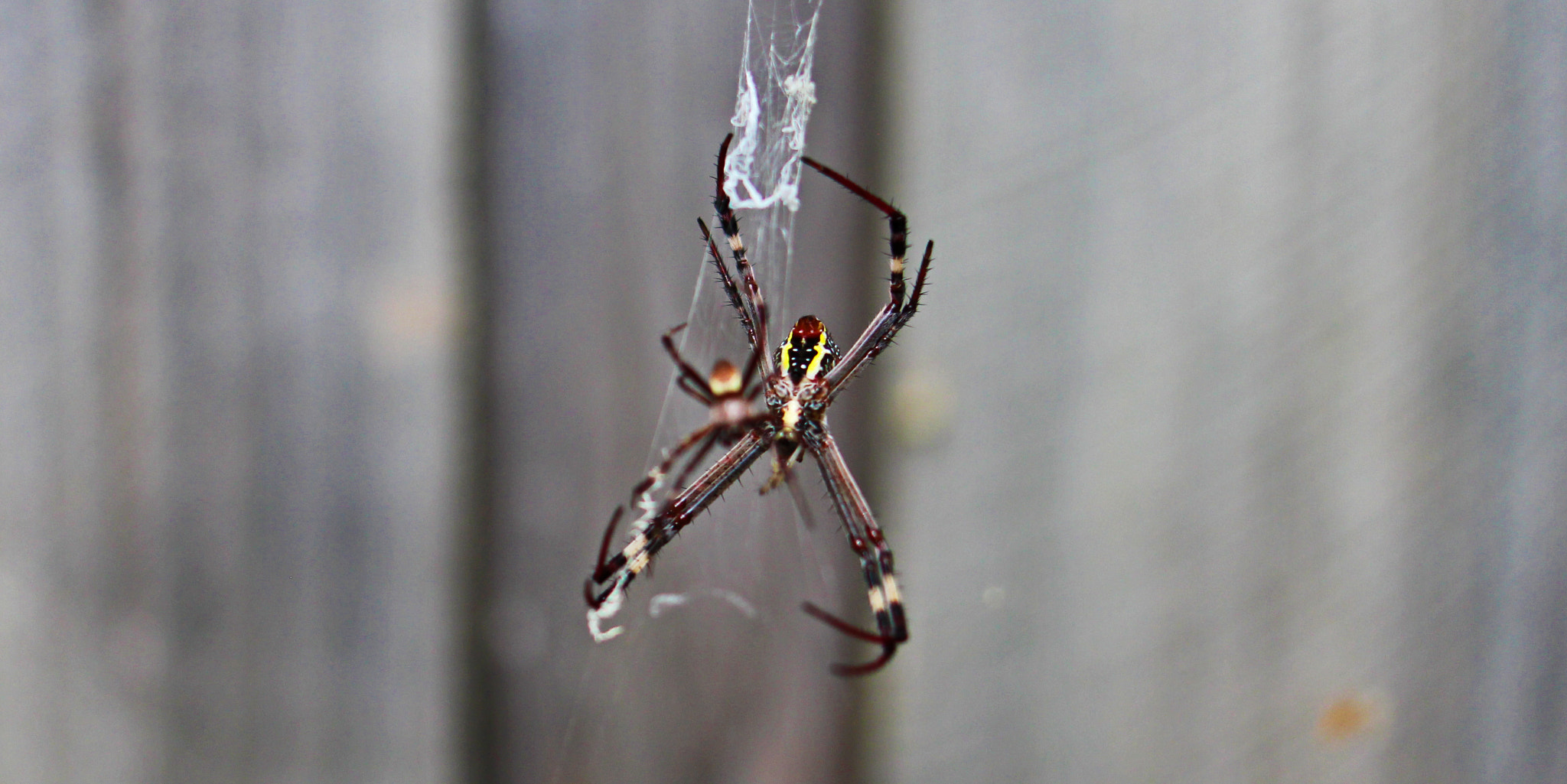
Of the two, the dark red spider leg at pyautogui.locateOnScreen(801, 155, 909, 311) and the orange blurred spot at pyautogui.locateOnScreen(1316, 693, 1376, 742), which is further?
the orange blurred spot at pyautogui.locateOnScreen(1316, 693, 1376, 742)

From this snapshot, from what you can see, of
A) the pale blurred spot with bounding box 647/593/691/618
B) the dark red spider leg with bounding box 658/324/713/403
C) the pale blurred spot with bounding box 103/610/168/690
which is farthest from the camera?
A: the pale blurred spot with bounding box 647/593/691/618

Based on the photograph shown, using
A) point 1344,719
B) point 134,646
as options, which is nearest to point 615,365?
point 134,646

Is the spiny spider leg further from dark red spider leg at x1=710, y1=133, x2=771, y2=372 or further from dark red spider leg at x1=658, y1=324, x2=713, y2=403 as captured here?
dark red spider leg at x1=658, y1=324, x2=713, y2=403

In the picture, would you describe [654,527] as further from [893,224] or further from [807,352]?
[893,224]

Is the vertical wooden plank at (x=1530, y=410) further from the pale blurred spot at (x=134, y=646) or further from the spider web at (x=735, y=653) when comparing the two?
the pale blurred spot at (x=134, y=646)

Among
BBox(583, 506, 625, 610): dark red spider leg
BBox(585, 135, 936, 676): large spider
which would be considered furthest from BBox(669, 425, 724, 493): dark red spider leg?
BBox(583, 506, 625, 610): dark red spider leg

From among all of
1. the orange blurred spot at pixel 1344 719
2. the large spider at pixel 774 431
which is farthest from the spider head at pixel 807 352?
the orange blurred spot at pixel 1344 719

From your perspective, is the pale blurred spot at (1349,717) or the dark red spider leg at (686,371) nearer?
the dark red spider leg at (686,371)

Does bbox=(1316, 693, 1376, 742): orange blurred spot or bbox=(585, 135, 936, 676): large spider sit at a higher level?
bbox=(585, 135, 936, 676): large spider

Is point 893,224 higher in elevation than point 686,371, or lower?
higher
